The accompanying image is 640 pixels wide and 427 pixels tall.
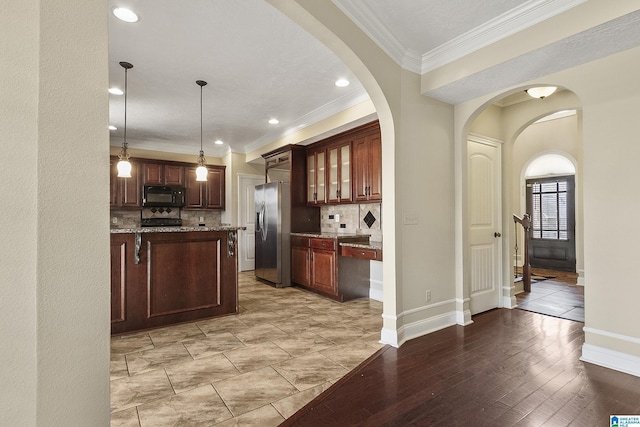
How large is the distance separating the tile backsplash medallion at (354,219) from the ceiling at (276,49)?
5.10 ft

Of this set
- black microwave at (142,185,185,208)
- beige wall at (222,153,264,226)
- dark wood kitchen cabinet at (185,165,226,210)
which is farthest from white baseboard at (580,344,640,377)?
black microwave at (142,185,185,208)

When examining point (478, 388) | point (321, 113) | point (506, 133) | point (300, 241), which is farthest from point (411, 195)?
point (300, 241)

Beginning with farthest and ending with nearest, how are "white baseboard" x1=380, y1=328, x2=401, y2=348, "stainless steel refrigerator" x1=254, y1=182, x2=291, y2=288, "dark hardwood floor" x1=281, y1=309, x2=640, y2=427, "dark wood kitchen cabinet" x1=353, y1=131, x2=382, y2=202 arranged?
1. "stainless steel refrigerator" x1=254, y1=182, x2=291, y2=288
2. "dark wood kitchen cabinet" x1=353, y1=131, x2=382, y2=202
3. "white baseboard" x1=380, y1=328, x2=401, y2=348
4. "dark hardwood floor" x1=281, y1=309, x2=640, y2=427

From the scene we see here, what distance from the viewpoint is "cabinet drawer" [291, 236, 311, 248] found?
17.0ft

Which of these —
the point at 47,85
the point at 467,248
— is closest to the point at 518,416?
the point at 467,248

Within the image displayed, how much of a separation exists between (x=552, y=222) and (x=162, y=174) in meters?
8.44

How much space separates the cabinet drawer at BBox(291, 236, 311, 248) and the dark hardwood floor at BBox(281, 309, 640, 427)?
98.3 inches

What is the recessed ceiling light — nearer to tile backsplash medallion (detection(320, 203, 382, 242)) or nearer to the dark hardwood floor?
the dark hardwood floor

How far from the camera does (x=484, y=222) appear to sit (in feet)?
13.2

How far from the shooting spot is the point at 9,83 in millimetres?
833

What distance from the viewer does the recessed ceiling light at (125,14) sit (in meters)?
2.40

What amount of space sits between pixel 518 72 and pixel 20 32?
3.32 m

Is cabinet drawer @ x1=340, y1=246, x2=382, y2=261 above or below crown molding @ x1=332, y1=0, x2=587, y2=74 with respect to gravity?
below

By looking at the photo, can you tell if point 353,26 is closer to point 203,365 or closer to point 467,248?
point 467,248
